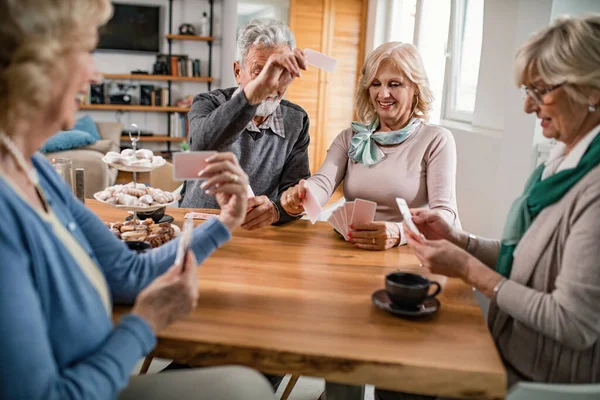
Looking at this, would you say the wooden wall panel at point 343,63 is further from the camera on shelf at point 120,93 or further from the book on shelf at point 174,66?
the camera on shelf at point 120,93

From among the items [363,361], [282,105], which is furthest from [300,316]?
[282,105]

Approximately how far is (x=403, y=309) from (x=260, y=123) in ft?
4.46

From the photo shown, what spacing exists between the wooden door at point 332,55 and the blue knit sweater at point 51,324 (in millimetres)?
5829

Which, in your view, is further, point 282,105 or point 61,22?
point 282,105

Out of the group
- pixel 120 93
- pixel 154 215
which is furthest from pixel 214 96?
pixel 120 93

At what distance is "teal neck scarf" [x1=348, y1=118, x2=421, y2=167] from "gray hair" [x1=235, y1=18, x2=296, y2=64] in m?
0.49

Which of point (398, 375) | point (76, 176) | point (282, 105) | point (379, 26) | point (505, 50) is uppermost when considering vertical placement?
point (379, 26)

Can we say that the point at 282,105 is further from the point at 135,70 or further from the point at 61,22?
the point at 135,70

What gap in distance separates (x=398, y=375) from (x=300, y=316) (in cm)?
28

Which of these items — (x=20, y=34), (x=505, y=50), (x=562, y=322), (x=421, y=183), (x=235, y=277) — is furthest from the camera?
(x=505, y=50)

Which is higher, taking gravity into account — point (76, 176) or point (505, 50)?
point (505, 50)

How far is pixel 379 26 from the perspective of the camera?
21.5ft

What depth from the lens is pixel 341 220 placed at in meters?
1.86

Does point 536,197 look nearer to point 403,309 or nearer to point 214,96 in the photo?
point 403,309
